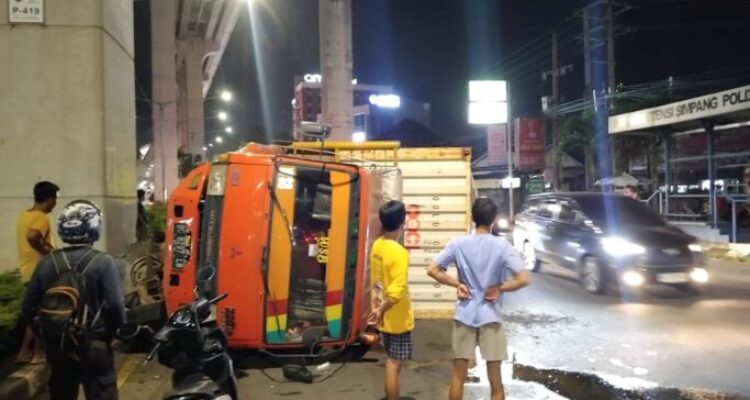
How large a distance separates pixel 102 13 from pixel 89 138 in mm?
1512

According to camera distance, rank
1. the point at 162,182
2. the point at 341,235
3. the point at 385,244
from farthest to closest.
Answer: the point at 162,182 → the point at 341,235 → the point at 385,244

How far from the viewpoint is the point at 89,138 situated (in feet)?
25.4

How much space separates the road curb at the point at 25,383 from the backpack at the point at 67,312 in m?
1.64

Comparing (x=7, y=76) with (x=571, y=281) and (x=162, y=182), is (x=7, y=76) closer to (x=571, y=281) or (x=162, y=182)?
(x=571, y=281)

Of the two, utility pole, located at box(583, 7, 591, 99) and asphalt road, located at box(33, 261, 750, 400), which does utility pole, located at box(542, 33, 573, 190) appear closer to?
utility pole, located at box(583, 7, 591, 99)

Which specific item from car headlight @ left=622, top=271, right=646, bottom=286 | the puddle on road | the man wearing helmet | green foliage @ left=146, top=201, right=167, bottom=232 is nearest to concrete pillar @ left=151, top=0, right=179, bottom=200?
green foliage @ left=146, top=201, right=167, bottom=232

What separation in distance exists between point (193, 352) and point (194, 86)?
36.1m

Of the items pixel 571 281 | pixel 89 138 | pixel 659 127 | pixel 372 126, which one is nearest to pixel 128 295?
pixel 89 138

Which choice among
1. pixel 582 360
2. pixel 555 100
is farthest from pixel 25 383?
pixel 555 100

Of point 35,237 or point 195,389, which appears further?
point 35,237

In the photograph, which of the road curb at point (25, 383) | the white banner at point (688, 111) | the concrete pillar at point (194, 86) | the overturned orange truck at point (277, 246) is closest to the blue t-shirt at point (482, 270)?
the overturned orange truck at point (277, 246)

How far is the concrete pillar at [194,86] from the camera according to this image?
121 ft

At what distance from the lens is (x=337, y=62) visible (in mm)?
18062

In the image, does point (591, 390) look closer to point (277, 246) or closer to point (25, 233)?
point (277, 246)
